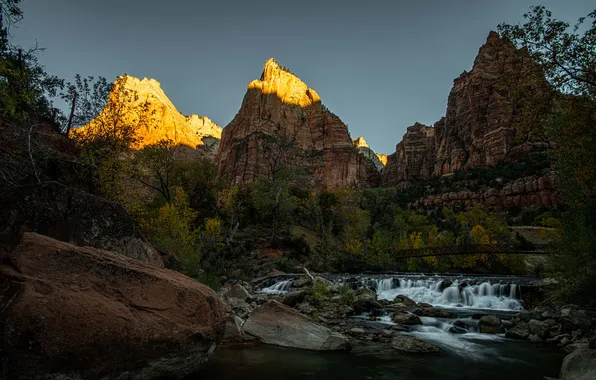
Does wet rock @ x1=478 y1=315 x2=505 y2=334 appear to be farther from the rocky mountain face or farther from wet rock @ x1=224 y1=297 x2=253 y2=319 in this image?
the rocky mountain face

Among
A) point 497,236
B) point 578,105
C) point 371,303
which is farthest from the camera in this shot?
point 497,236

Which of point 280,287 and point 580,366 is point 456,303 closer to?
point 280,287

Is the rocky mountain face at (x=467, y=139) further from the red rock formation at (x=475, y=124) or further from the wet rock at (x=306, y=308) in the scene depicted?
the wet rock at (x=306, y=308)

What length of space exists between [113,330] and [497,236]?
4915cm

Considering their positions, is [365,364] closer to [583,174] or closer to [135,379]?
[135,379]

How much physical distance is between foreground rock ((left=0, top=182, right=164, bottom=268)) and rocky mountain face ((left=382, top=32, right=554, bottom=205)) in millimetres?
79343

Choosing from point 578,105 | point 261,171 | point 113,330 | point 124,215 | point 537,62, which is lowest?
point 113,330

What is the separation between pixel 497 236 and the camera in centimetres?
4312

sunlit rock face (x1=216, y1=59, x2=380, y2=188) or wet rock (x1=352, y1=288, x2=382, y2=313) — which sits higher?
sunlit rock face (x1=216, y1=59, x2=380, y2=188)

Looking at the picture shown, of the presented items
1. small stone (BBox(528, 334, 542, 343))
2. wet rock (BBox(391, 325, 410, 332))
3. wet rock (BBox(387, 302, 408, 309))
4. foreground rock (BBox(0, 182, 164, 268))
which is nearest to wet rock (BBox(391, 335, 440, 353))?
wet rock (BBox(391, 325, 410, 332))

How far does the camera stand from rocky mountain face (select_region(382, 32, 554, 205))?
9768 centimetres

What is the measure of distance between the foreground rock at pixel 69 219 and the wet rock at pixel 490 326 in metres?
11.8

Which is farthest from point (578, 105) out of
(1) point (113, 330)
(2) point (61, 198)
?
(2) point (61, 198)

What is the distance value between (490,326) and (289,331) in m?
8.17
